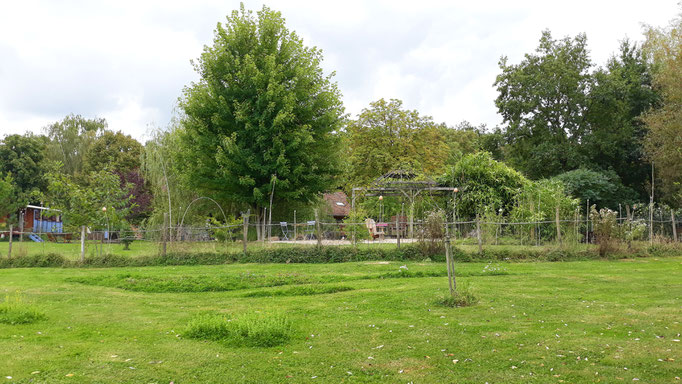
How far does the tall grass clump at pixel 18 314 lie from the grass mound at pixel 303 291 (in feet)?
12.5

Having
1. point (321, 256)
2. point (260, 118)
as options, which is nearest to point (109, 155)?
point (260, 118)

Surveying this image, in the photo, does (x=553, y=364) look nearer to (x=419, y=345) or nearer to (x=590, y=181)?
(x=419, y=345)

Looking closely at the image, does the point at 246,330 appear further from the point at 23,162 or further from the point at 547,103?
the point at 23,162

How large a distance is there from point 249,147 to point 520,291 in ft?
54.8

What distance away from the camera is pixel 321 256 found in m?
16.5

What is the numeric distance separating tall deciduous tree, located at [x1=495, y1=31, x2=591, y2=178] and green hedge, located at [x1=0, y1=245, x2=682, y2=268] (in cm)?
1445

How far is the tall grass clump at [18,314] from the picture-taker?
7117mm

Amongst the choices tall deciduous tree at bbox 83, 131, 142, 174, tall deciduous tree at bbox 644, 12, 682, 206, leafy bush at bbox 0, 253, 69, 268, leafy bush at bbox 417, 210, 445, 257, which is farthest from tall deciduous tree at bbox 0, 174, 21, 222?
tall deciduous tree at bbox 644, 12, 682, 206

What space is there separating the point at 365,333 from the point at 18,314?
5.14m

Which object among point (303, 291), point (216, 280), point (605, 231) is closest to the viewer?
point (303, 291)

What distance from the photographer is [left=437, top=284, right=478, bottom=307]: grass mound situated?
7.92 metres

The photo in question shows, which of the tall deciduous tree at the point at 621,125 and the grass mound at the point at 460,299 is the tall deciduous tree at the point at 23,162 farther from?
the grass mound at the point at 460,299

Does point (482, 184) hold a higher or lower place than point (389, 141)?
lower

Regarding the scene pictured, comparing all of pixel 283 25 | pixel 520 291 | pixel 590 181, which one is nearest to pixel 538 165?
pixel 590 181
